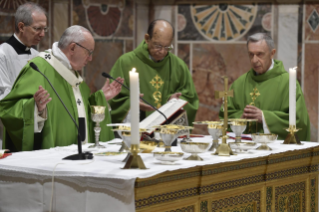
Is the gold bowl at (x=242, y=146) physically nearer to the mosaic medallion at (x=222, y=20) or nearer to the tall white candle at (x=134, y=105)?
the tall white candle at (x=134, y=105)

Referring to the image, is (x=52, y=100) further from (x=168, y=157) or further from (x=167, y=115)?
(x=168, y=157)

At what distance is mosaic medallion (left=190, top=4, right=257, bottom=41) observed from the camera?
884 cm

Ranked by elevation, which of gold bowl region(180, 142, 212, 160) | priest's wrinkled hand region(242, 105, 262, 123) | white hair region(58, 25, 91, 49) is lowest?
gold bowl region(180, 142, 212, 160)

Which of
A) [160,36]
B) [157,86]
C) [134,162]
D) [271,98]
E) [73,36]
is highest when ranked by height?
[160,36]

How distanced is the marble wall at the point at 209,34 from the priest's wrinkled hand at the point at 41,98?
3708mm

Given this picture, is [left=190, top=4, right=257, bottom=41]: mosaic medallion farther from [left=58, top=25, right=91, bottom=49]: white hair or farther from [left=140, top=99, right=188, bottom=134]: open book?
[left=140, top=99, right=188, bottom=134]: open book

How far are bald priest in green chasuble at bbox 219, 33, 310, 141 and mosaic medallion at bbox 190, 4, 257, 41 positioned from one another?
8.58 feet

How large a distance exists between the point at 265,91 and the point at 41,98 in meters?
2.76

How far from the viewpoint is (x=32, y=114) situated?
15.1ft

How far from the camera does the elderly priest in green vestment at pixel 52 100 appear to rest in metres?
4.63

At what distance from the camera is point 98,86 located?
28.0 ft

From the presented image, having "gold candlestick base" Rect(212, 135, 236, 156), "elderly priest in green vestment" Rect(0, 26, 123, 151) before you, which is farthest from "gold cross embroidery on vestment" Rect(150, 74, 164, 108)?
"gold candlestick base" Rect(212, 135, 236, 156)

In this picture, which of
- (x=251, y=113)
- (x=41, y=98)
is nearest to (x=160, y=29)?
(x=251, y=113)

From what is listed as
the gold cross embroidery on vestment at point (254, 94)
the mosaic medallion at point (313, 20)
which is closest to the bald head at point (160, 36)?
the gold cross embroidery on vestment at point (254, 94)
